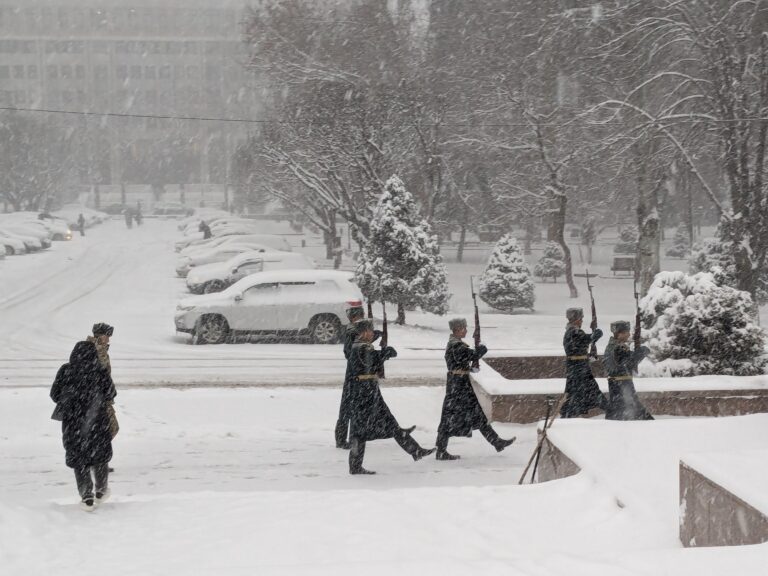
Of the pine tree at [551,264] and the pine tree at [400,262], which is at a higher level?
the pine tree at [400,262]

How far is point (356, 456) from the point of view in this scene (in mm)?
9602

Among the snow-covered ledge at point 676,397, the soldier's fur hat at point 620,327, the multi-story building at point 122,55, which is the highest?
the multi-story building at point 122,55

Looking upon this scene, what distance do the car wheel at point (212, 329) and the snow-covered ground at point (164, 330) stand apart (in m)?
0.39

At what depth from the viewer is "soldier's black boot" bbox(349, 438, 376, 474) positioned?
9.58 meters

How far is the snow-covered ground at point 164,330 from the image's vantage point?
16000mm

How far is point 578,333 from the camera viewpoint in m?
10.3

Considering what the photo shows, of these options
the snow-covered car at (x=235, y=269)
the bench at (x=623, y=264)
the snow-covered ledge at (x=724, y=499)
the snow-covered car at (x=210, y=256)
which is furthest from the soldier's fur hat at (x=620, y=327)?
the bench at (x=623, y=264)

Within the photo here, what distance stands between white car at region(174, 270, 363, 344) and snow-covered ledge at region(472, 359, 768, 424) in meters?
8.10

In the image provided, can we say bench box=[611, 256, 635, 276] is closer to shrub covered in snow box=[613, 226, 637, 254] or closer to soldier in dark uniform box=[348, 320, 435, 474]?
shrub covered in snow box=[613, 226, 637, 254]

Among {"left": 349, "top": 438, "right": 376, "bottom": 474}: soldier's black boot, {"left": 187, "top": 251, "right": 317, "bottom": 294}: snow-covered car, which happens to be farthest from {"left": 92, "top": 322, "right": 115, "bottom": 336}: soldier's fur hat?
{"left": 187, "top": 251, "right": 317, "bottom": 294}: snow-covered car

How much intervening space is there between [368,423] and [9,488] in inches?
133

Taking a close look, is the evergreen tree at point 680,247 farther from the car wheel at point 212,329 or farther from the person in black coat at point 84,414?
the person in black coat at point 84,414

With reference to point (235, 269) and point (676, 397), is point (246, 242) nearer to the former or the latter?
point (235, 269)

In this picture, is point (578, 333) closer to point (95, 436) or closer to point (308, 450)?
point (308, 450)
